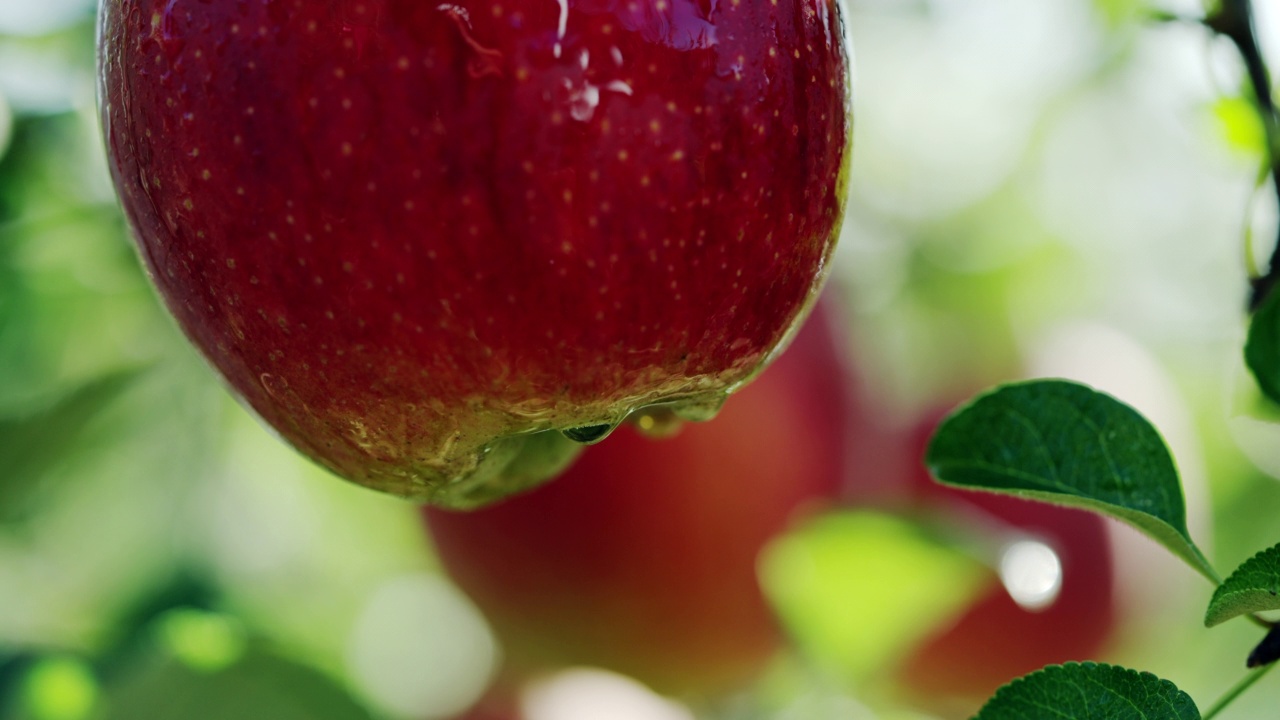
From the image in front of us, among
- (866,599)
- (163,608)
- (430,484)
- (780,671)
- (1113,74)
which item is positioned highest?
(1113,74)

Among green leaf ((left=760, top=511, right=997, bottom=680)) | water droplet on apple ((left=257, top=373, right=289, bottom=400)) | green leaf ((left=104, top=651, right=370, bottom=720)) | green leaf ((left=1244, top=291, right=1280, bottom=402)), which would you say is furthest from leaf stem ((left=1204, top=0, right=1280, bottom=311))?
green leaf ((left=104, top=651, right=370, bottom=720))

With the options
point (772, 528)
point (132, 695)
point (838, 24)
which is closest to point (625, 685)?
point (772, 528)

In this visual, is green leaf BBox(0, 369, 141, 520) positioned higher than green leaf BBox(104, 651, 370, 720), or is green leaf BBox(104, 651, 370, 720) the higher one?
green leaf BBox(0, 369, 141, 520)

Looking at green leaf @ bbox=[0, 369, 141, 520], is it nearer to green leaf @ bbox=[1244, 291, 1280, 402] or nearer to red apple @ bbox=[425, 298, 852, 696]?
red apple @ bbox=[425, 298, 852, 696]

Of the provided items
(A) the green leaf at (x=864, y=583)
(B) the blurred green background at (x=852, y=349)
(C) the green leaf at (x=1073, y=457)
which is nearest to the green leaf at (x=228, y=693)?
(B) the blurred green background at (x=852, y=349)

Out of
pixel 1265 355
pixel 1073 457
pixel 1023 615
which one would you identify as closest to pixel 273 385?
pixel 1073 457

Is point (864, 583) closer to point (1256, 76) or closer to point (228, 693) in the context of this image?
point (1256, 76)

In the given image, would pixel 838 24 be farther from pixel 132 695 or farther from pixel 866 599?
pixel 132 695
